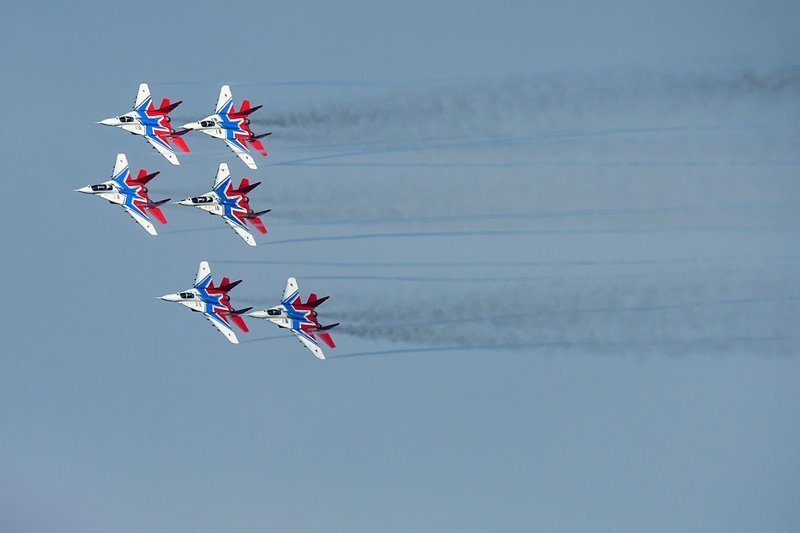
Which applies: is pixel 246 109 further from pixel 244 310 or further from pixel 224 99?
pixel 244 310

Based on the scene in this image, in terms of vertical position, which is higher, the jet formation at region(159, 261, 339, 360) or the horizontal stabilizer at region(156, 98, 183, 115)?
the horizontal stabilizer at region(156, 98, 183, 115)

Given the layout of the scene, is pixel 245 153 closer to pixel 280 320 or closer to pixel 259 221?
pixel 259 221

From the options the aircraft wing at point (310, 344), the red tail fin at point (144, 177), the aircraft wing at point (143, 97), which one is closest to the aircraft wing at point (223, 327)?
the aircraft wing at point (310, 344)

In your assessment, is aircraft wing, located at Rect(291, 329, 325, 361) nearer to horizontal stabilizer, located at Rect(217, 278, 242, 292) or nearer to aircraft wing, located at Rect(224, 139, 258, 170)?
horizontal stabilizer, located at Rect(217, 278, 242, 292)

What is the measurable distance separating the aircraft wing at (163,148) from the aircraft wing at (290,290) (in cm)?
634

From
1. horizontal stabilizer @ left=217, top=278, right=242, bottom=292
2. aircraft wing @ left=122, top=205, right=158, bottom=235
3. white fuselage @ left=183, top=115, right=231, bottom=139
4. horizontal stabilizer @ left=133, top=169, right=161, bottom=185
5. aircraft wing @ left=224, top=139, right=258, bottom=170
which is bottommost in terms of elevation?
horizontal stabilizer @ left=217, top=278, right=242, bottom=292

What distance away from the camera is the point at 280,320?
207ft

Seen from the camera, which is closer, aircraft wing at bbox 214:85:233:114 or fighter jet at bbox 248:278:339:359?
fighter jet at bbox 248:278:339:359

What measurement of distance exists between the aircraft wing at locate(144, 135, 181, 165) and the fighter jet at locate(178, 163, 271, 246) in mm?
1834

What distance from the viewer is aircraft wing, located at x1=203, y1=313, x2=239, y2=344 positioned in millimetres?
63594

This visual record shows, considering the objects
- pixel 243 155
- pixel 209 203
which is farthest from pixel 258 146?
pixel 209 203

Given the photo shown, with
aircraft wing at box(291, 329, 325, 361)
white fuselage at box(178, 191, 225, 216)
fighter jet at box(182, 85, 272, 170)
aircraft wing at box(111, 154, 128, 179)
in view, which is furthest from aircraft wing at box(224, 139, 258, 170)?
aircraft wing at box(291, 329, 325, 361)

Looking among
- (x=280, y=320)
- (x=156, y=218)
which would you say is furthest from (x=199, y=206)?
(x=280, y=320)

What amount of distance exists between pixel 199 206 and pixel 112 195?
131 inches
